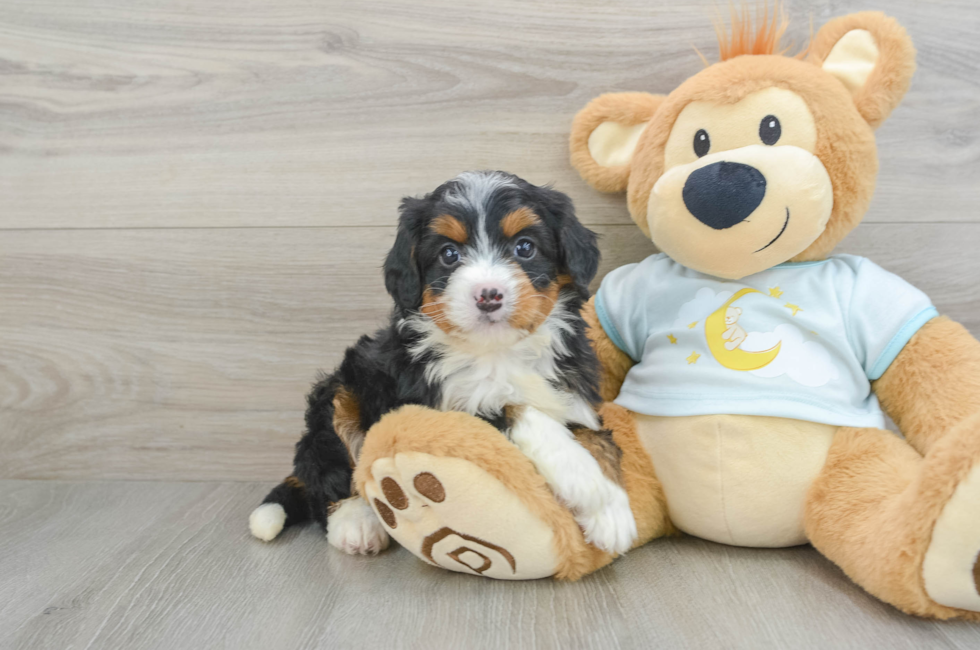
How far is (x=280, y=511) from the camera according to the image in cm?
167

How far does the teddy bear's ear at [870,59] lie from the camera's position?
1420 millimetres

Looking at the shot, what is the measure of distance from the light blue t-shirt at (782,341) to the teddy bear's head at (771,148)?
0.07 m

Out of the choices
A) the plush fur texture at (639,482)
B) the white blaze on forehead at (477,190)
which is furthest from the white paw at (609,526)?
the white blaze on forehead at (477,190)

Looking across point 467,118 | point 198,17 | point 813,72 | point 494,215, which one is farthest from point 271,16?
point 813,72

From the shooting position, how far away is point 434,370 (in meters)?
1.36

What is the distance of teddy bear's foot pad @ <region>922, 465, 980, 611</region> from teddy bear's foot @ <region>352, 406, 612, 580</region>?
58 cm

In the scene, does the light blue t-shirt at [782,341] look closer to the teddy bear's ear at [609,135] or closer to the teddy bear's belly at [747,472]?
the teddy bear's belly at [747,472]

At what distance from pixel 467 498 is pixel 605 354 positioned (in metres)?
0.61

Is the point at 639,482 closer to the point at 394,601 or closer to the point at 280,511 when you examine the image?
the point at 394,601

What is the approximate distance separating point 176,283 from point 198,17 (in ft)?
2.46

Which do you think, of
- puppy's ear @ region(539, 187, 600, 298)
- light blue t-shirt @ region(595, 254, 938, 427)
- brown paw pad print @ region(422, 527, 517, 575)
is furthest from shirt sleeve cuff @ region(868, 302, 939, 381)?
brown paw pad print @ region(422, 527, 517, 575)

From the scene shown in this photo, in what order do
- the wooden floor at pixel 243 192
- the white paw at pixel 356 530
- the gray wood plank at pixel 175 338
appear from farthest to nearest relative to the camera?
the gray wood plank at pixel 175 338 < the wooden floor at pixel 243 192 < the white paw at pixel 356 530

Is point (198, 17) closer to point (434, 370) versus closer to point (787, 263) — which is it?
point (434, 370)

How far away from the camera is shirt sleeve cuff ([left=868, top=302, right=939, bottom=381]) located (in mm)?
1394
